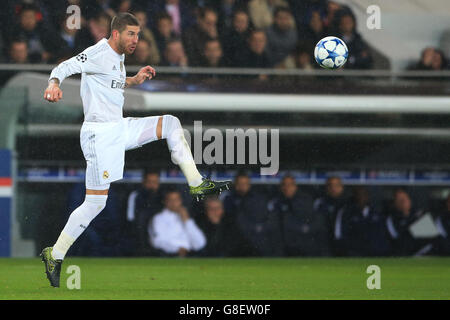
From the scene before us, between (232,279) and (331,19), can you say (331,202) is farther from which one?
(232,279)

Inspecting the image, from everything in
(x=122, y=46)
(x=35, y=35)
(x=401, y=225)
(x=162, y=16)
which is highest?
(x=162, y=16)

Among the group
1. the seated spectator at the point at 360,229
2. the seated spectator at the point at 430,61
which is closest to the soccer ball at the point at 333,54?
the seated spectator at the point at 360,229

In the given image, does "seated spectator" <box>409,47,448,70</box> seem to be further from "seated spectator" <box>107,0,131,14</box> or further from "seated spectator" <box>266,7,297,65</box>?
"seated spectator" <box>107,0,131,14</box>

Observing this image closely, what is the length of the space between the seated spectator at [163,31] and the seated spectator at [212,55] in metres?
0.46

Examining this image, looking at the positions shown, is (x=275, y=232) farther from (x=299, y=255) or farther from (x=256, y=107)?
(x=256, y=107)

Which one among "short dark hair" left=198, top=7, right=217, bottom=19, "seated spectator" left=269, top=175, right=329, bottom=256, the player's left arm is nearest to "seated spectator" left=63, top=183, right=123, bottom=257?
"seated spectator" left=269, top=175, right=329, bottom=256

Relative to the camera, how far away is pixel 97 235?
1240cm

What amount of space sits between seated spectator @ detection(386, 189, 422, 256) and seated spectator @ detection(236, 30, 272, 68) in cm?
240

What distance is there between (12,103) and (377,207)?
184 inches

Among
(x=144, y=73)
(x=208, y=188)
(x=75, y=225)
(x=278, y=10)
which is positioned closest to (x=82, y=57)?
(x=144, y=73)

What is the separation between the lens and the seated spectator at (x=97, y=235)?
1237cm

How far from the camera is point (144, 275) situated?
9781mm

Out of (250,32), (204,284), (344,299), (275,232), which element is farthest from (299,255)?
(344,299)

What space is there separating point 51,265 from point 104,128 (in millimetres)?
1169
